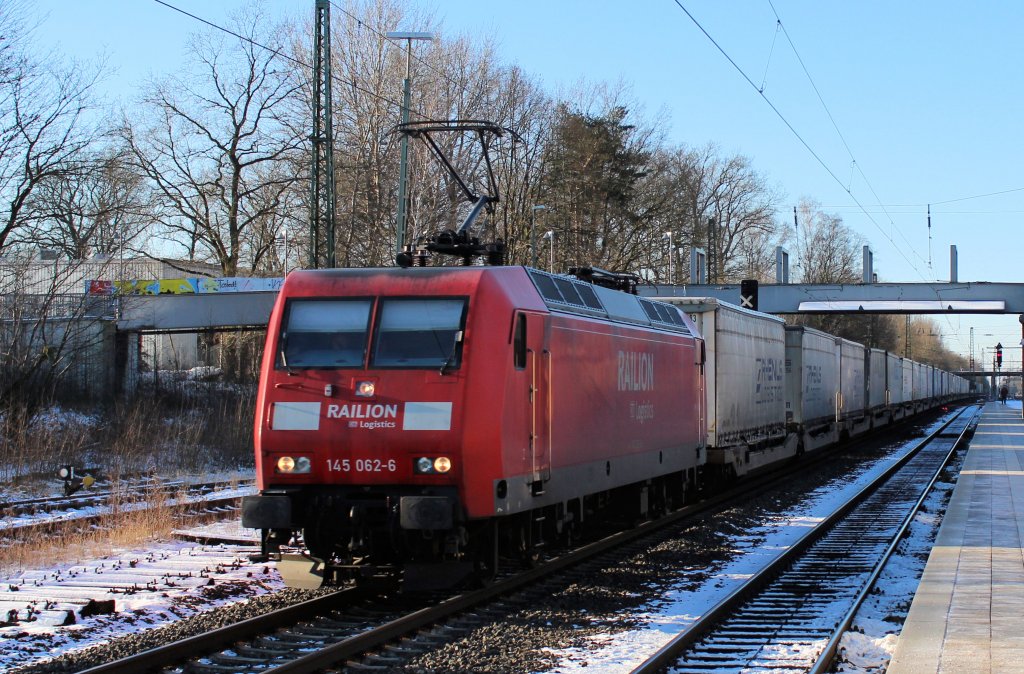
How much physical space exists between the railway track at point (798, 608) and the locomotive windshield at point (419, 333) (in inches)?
118

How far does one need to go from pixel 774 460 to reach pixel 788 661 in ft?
54.1

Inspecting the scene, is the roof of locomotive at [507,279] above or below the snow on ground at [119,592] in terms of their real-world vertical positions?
above

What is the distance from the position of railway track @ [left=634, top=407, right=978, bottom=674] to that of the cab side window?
2.60 meters

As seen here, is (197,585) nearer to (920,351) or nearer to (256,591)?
(256,591)

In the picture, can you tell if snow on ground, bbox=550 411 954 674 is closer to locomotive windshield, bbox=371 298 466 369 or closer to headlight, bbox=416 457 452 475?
headlight, bbox=416 457 452 475

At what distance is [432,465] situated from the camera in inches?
371

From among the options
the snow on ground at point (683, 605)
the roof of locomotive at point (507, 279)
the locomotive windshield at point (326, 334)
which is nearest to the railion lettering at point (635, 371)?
the roof of locomotive at point (507, 279)

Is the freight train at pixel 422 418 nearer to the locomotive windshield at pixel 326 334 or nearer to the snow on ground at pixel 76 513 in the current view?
the locomotive windshield at pixel 326 334

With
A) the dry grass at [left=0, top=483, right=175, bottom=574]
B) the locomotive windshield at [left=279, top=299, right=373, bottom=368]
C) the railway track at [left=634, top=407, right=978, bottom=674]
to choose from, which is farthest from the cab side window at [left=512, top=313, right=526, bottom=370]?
the dry grass at [left=0, top=483, right=175, bottom=574]

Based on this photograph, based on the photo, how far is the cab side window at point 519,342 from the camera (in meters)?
9.92

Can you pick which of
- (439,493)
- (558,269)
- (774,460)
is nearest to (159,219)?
(558,269)

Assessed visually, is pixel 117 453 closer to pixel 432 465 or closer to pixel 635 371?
pixel 635 371

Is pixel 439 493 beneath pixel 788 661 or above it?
above

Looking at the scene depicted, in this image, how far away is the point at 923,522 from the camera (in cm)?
1659
